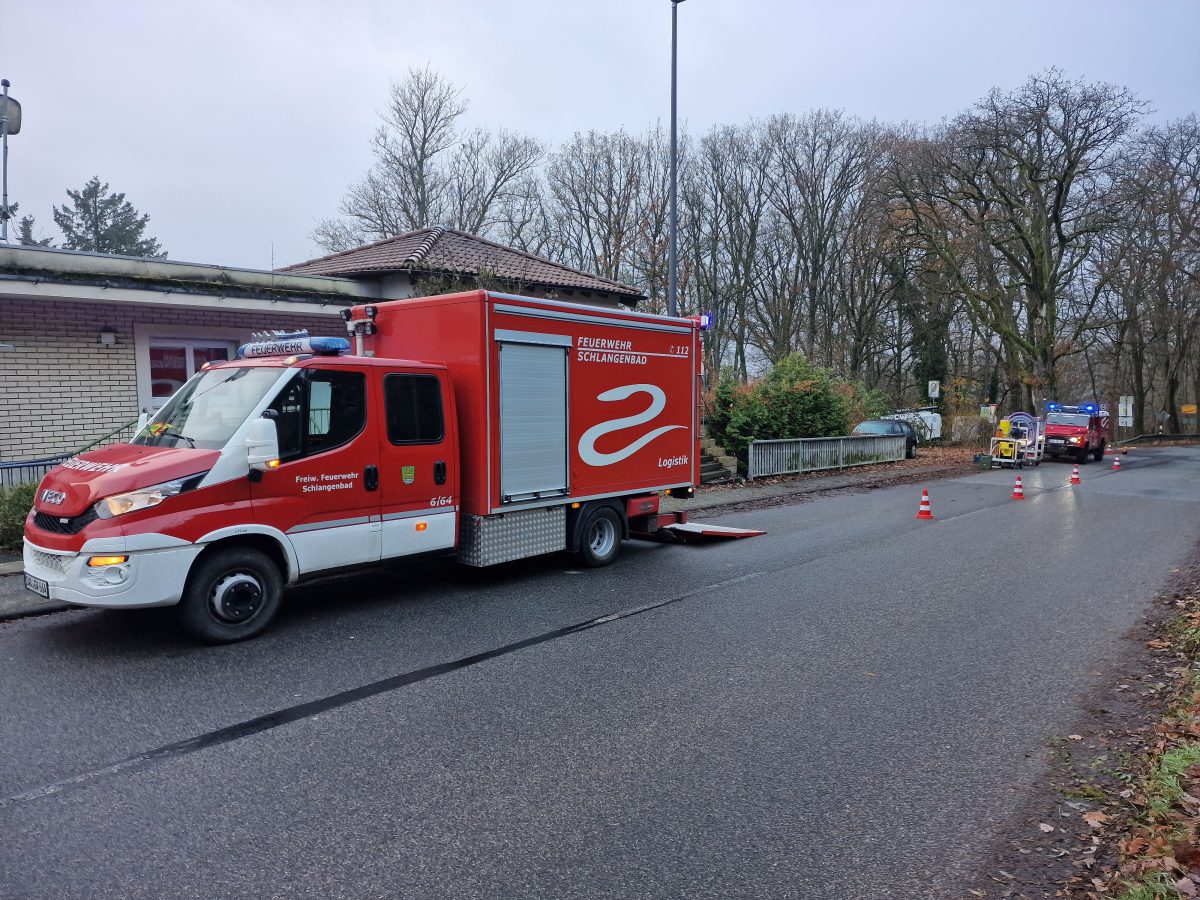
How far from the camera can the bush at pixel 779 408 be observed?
20.3m

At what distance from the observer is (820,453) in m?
22.3

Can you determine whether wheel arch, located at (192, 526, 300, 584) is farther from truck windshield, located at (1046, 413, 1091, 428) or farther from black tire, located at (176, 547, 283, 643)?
truck windshield, located at (1046, 413, 1091, 428)

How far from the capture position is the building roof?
1706 cm

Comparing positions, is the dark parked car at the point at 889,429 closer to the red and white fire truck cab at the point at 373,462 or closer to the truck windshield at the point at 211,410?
the red and white fire truck cab at the point at 373,462

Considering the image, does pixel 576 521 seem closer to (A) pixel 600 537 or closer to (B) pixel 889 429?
(A) pixel 600 537

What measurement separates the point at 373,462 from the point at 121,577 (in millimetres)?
2150

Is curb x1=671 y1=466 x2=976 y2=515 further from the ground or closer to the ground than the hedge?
closer to the ground

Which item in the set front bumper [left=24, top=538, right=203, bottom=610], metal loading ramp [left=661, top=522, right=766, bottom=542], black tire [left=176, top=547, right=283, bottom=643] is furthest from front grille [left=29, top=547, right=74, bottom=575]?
metal loading ramp [left=661, top=522, right=766, bottom=542]

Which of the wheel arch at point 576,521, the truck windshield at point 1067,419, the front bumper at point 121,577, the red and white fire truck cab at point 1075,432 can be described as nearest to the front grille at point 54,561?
the front bumper at point 121,577

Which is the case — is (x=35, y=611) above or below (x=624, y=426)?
below

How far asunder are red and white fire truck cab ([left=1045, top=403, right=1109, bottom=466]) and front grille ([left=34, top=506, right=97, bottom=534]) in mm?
29870

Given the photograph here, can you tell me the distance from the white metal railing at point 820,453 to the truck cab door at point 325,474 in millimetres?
13570

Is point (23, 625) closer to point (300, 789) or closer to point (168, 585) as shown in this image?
point (168, 585)

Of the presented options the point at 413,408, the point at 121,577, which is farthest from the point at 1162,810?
the point at 121,577
